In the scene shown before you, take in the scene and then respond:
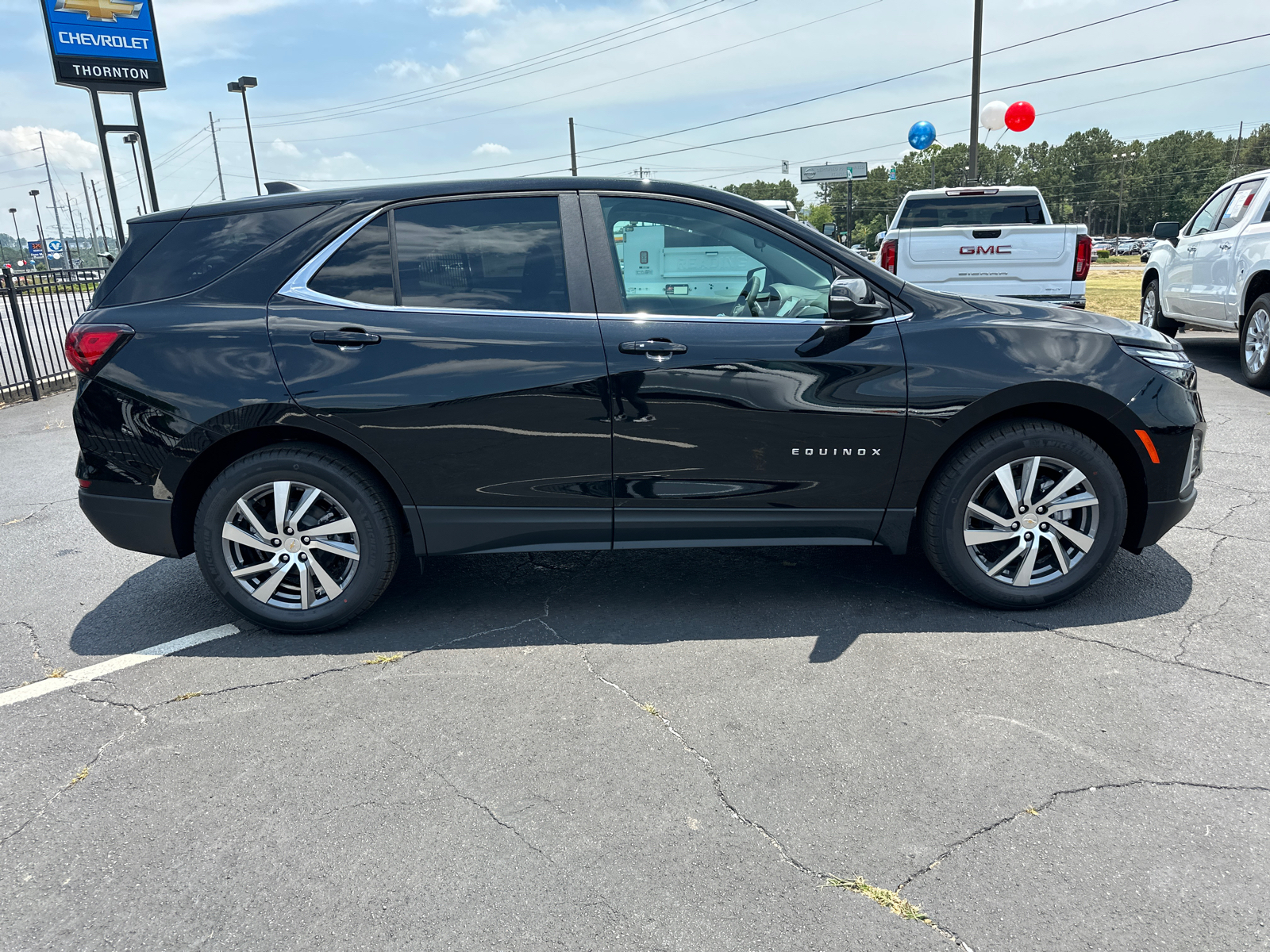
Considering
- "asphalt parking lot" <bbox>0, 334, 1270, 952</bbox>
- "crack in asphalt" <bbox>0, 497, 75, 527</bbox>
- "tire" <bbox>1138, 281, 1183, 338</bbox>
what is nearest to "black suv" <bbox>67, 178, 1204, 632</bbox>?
"asphalt parking lot" <bbox>0, 334, 1270, 952</bbox>

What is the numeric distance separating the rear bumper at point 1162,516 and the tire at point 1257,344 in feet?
19.6

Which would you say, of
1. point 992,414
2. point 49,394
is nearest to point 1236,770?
point 992,414

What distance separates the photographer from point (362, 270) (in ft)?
11.6

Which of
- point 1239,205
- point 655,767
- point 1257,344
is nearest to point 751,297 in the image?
point 655,767

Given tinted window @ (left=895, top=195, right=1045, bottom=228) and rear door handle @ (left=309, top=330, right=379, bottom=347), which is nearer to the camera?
rear door handle @ (left=309, top=330, right=379, bottom=347)

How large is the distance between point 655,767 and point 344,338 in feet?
6.70

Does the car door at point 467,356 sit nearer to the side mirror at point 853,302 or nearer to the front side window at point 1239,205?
the side mirror at point 853,302

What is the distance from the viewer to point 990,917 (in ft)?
6.76

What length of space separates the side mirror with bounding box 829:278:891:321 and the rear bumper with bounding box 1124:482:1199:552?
1.41m

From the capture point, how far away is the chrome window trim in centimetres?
349

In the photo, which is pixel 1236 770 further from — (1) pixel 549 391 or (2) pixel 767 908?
(1) pixel 549 391

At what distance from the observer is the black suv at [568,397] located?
346 cm

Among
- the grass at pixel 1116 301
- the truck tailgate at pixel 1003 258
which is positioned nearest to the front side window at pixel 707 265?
the truck tailgate at pixel 1003 258

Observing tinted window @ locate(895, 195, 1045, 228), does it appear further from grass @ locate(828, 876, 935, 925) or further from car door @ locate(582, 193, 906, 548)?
grass @ locate(828, 876, 935, 925)
